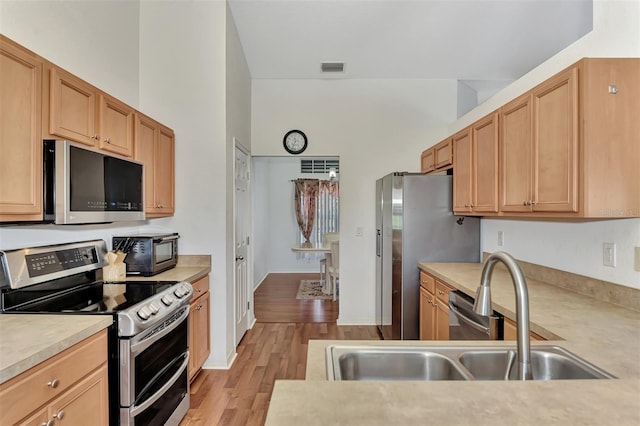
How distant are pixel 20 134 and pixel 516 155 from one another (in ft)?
8.72

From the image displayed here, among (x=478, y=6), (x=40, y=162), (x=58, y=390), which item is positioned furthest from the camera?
(x=478, y=6)

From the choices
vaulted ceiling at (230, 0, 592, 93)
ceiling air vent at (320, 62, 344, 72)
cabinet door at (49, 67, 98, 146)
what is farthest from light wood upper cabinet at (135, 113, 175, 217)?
ceiling air vent at (320, 62, 344, 72)

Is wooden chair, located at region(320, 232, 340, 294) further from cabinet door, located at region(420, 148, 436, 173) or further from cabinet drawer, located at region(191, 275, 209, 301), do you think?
cabinet drawer, located at region(191, 275, 209, 301)

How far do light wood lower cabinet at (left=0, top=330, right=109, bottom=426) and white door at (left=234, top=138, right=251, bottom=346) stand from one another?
6.08 ft

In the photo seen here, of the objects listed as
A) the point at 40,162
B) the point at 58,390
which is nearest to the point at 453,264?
the point at 58,390

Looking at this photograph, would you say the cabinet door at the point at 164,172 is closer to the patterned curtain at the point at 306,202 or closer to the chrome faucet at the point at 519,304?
the chrome faucet at the point at 519,304

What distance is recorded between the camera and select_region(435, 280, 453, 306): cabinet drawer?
2482 mm

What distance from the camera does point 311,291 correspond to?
5742mm

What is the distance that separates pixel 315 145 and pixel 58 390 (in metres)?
3.42

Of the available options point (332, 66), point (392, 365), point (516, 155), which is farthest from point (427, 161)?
point (392, 365)

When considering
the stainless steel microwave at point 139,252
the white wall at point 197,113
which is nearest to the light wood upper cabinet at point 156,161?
the white wall at point 197,113

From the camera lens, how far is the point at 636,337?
133cm

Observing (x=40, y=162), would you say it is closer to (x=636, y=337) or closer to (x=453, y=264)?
(x=636, y=337)

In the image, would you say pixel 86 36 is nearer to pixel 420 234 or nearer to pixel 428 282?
pixel 420 234
